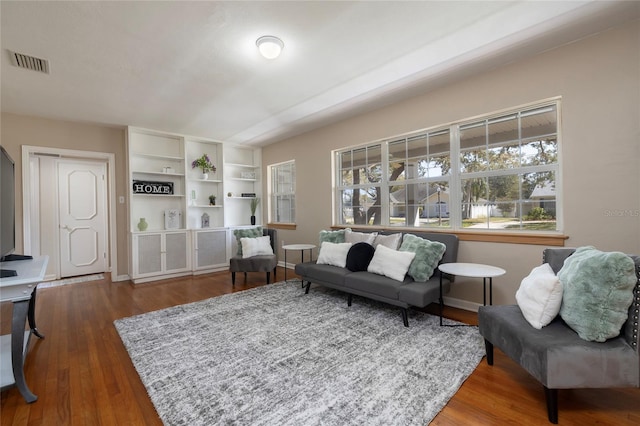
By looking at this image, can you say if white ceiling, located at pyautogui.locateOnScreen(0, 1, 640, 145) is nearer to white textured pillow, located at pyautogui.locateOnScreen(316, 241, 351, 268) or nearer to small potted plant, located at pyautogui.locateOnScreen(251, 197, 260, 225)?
white textured pillow, located at pyautogui.locateOnScreen(316, 241, 351, 268)

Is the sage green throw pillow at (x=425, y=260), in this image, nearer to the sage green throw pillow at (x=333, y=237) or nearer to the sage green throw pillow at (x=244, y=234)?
the sage green throw pillow at (x=333, y=237)

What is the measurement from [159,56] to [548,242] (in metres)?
4.01

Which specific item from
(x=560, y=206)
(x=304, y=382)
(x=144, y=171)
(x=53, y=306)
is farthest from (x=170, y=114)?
(x=560, y=206)

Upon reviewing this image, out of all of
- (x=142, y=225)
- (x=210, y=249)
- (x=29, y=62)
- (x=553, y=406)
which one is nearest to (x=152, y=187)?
(x=142, y=225)

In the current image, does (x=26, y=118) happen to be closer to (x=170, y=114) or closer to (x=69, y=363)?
(x=170, y=114)

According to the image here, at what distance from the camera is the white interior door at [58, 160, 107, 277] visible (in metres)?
4.93

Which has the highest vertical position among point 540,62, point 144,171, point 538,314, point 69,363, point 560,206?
point 540,62

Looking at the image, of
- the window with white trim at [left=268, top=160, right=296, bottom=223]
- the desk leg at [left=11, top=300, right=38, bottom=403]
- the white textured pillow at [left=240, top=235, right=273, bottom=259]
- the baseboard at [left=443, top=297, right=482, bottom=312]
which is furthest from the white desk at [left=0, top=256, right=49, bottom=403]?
the window with white trim at [left=268, top=160, right=296, bottom=223]

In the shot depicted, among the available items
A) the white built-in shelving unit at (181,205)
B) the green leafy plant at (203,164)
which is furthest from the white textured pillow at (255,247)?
the green leafy plant at (203,164)

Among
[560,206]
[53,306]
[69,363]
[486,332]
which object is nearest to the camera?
[486,332]

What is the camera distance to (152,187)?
489 centimetres

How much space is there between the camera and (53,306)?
346 centimetres

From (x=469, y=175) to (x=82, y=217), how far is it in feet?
21.2

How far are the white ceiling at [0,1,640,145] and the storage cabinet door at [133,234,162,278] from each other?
2018 mm
